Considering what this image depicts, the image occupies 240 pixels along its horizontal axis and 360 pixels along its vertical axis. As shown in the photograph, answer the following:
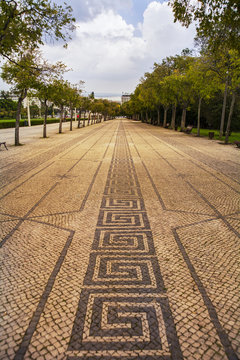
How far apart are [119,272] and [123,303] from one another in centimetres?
62

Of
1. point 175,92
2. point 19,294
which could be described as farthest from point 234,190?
point 175,92

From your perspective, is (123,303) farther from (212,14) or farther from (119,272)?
(212,14)

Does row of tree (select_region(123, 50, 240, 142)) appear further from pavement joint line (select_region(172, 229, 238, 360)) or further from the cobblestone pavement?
pavement joint line (select_region(172, 229, 238, 360))

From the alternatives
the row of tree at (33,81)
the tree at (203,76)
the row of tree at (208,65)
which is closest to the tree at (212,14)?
the row of tree at (208,65)

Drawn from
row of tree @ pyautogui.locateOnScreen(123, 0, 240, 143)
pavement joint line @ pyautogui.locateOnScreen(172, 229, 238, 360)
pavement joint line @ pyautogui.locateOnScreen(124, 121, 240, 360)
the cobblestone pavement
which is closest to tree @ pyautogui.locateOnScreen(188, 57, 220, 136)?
row of tree @ pyautogui.locateOnScreen(123, 0, 240, 143)

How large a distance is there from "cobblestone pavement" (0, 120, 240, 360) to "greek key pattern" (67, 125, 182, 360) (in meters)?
0.01

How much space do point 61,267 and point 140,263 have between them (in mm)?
1185

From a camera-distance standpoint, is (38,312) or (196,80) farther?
(196,80)

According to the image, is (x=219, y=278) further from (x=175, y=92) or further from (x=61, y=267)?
(x=175, y=92)

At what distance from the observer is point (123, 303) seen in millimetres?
2926

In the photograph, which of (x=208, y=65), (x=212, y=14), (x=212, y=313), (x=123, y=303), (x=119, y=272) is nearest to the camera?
(x=212, y=313)

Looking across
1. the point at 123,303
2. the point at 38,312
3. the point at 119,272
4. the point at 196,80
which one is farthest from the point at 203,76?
the point at 38,312

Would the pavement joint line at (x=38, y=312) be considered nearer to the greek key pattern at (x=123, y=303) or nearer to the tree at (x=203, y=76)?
the greek key pattern at (x=123, y=303)

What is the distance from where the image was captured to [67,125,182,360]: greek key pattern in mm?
2348
